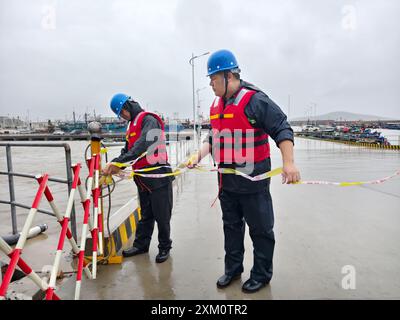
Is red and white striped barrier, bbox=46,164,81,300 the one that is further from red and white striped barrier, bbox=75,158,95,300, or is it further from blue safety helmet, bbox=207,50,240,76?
blue safety helmet, bbox=207,50,240,76

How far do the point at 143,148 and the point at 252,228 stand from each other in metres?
1.39

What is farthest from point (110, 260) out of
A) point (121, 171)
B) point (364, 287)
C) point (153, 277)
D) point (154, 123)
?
point (364, 287)

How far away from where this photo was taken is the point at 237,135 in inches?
108

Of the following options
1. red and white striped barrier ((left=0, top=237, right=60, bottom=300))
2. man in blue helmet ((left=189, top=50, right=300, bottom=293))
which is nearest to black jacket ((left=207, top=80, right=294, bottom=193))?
man in blue helmet ((left=189, top=50, right=300, bottom=293))

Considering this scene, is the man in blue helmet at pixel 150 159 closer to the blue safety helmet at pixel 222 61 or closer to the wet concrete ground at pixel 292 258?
the wet concrete ground at pixel 292 258

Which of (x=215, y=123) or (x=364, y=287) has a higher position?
(x=215, y=123)

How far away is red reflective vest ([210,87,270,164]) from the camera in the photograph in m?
2.69

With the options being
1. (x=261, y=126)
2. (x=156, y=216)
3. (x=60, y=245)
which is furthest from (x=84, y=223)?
(x=261, y=126)

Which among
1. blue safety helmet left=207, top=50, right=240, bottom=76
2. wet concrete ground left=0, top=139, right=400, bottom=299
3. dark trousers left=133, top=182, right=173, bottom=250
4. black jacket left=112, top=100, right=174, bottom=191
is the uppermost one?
blue safety helmet left=207, top=50, right=240, bottom=76

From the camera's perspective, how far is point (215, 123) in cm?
296

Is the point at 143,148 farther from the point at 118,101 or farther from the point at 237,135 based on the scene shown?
the point at 237,135

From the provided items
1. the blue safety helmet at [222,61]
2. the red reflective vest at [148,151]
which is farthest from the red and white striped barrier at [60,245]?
the blue safety helmet at [222,61]
